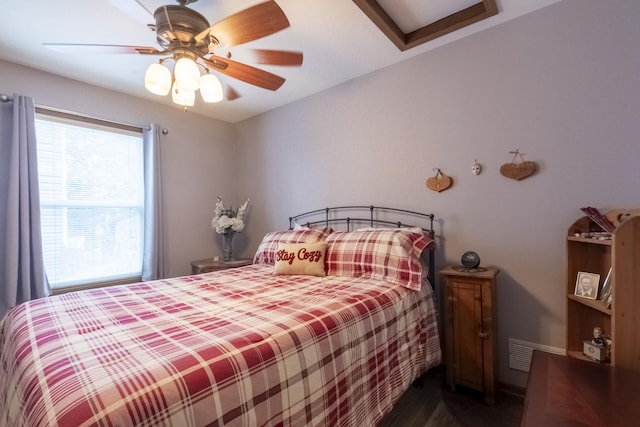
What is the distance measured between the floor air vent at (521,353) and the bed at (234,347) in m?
0.49

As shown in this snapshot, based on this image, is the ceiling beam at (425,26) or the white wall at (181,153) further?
the white wall at (181,153)

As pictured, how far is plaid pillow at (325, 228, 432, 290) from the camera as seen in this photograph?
181 centimetres

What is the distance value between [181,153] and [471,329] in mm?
3256

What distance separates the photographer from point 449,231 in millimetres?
2141

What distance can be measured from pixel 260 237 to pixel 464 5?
9.36 feet

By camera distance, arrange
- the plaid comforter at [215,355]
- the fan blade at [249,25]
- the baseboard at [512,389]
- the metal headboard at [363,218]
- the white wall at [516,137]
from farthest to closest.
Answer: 1. the metal headboard at [363,218]
2. the baseboard at [512,389]
3. the white wall at [516,137]
4. the fan blade at [249,25]
5. the plaid comforter at [215,355]

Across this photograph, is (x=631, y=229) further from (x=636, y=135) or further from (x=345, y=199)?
(x=345, y=199)

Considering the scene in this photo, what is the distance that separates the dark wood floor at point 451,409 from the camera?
5.32 ft

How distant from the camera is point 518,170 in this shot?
1835 mm

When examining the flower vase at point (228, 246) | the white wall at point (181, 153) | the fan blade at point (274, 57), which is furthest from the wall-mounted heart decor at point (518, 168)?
the white wall at point (181, 153)

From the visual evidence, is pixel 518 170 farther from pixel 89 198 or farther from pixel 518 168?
pixel 89 198

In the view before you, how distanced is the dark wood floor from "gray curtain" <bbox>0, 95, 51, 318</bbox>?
275 cm

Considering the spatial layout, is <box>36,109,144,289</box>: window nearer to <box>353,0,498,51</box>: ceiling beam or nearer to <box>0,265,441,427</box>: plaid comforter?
<box>0,265,441,427</box>: plaid comforter

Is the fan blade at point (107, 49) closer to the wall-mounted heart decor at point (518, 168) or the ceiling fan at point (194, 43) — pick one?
the ceiling fan at point (194, 43)
